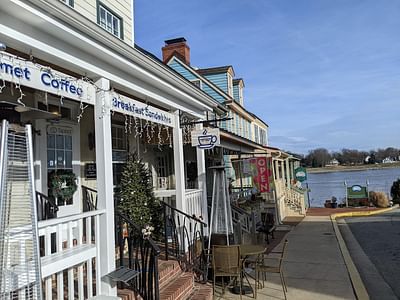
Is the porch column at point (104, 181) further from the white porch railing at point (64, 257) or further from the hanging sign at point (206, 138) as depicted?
the hanging sign at point (206, 138)

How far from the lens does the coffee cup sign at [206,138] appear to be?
27.3ft

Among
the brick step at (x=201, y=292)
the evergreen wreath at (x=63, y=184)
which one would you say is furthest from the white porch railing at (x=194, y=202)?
the evergreen wreath at (x=63, y=184)

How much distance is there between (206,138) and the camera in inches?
330

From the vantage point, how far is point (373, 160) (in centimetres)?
9275

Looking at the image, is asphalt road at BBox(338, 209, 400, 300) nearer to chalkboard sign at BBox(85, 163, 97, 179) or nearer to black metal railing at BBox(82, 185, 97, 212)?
black metal railing at BBox(82, 185, 97, 212)

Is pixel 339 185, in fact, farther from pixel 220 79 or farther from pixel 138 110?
pixel 138 110

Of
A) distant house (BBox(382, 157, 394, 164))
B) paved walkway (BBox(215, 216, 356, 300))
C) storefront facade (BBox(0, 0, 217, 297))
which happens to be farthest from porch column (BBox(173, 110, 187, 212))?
distant house (BBox(382, 157, 394, 164))

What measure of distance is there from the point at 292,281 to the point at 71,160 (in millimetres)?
5060

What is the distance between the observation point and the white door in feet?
21.0

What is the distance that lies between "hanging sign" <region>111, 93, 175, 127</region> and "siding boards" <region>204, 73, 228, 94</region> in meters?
13.0

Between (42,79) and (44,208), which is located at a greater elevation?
(42,79)

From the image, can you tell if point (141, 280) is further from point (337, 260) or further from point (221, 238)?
point (337, 260)

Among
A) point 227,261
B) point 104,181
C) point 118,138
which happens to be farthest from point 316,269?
point 104,181

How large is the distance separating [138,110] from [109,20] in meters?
3.86
